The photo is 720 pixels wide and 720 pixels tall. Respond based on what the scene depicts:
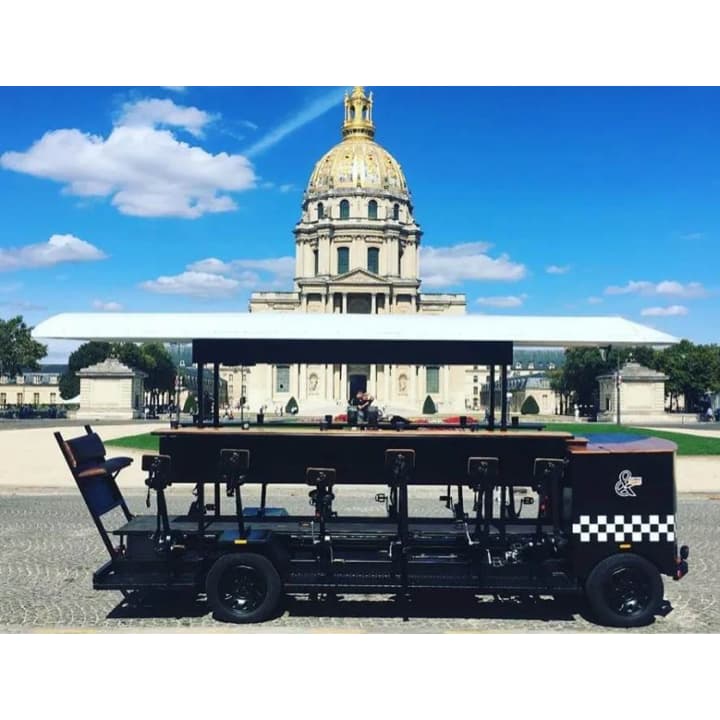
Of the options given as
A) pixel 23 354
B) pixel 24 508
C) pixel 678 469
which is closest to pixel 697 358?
pixel 678 469

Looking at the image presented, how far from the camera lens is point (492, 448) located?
394 inches

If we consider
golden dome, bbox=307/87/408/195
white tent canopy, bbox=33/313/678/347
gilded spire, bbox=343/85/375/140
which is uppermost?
gilded spire, bbox=343/85/375/140

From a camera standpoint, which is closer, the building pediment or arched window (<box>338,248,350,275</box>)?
the building pediment

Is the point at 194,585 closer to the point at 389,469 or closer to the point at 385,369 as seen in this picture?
the point at 389,469

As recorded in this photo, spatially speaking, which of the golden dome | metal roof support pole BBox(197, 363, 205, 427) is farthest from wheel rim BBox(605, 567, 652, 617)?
the golden dome

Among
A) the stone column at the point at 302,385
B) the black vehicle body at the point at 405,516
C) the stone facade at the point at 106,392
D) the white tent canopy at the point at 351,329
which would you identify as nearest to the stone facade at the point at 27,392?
the stone column at the point at 302,385

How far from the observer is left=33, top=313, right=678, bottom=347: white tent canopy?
10.4 metres

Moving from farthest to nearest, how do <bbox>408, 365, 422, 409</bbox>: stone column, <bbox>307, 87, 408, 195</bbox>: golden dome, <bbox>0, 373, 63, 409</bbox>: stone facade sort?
1. <bbox>307, 87, 408, 195</bbox>: golden dome
2. <bbox>0, 373, 63, 409</bbox>: stone facade
3. <bbox>408, 365, 422, 409</bbox>: stone column

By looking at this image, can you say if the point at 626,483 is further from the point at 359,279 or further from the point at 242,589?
the point at 359,279

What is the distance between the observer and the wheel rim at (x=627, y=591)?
29.9ft

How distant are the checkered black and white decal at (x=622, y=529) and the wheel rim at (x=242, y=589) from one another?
4.03m

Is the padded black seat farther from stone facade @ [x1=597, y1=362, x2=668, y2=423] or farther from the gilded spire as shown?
the gilded spire

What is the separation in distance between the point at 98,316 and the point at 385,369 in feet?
357

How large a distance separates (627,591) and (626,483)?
4.41 ft
